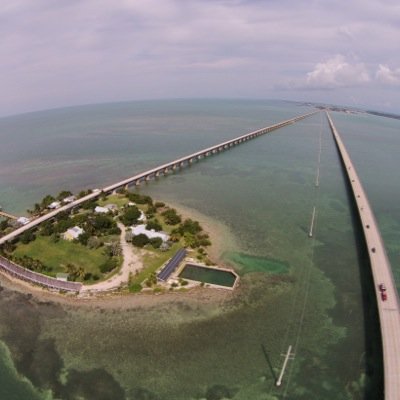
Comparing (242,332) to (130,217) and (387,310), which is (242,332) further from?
(130,217)

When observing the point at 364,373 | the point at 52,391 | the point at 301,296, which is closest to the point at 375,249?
the point at 301,296

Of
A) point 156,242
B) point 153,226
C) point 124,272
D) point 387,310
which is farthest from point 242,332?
point 153,226

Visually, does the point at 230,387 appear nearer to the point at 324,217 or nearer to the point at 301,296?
the point at 301,296

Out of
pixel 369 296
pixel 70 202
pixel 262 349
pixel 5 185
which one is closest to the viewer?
pixel 262 349

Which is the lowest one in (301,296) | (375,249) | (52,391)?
(52,391)

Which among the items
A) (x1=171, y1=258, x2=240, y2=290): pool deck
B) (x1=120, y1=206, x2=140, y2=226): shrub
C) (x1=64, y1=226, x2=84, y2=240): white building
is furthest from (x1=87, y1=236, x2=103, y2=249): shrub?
(x1=171, y1=258, x2=240, y2=290): pool deck

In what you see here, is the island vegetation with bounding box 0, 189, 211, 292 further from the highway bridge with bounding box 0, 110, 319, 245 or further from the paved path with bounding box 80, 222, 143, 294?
the highway bridge with bounding box 0, 110, 319, 245
